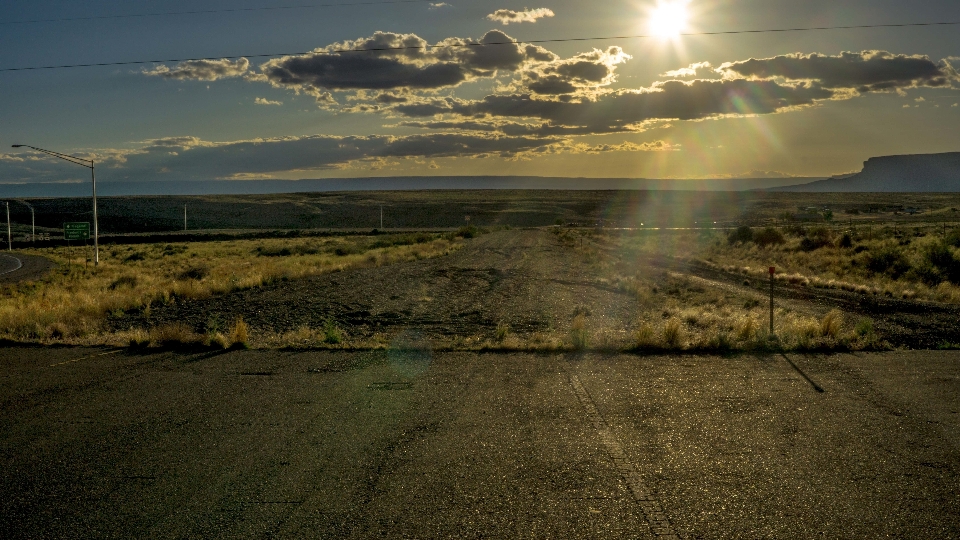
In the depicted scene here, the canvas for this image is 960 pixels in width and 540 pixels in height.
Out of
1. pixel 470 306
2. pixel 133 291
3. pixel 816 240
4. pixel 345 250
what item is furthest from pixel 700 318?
pixel 345 250

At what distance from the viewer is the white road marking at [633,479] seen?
561 cm

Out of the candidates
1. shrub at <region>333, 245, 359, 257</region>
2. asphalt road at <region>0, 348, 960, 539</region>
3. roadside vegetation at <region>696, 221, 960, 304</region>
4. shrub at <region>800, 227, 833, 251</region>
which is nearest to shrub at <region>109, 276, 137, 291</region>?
shrub at <region>333, 245, 359, 257</region>

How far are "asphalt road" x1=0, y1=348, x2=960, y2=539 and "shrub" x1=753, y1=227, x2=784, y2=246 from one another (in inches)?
1774

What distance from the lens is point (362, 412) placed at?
9.07m

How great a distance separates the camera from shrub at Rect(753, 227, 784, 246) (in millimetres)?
54206

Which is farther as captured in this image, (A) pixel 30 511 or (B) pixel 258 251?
(B) pixel 258 251

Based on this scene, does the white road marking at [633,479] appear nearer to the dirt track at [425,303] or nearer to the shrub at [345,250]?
the dirt track at [425,303]

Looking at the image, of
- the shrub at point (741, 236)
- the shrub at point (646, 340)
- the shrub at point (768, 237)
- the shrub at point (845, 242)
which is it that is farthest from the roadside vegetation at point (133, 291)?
the shrub at point (845, 242)

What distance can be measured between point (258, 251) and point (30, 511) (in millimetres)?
57628

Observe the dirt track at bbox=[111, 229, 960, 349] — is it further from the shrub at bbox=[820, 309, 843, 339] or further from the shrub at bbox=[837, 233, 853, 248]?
the shrub at bbox=[837, 233, 853, 248]

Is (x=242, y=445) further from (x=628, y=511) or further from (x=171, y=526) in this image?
(x=628, y=511)

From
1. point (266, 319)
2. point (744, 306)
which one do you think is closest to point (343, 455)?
point (266, 319)

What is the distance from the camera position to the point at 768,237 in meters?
55.1

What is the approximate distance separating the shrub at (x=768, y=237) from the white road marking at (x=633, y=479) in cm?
4906
